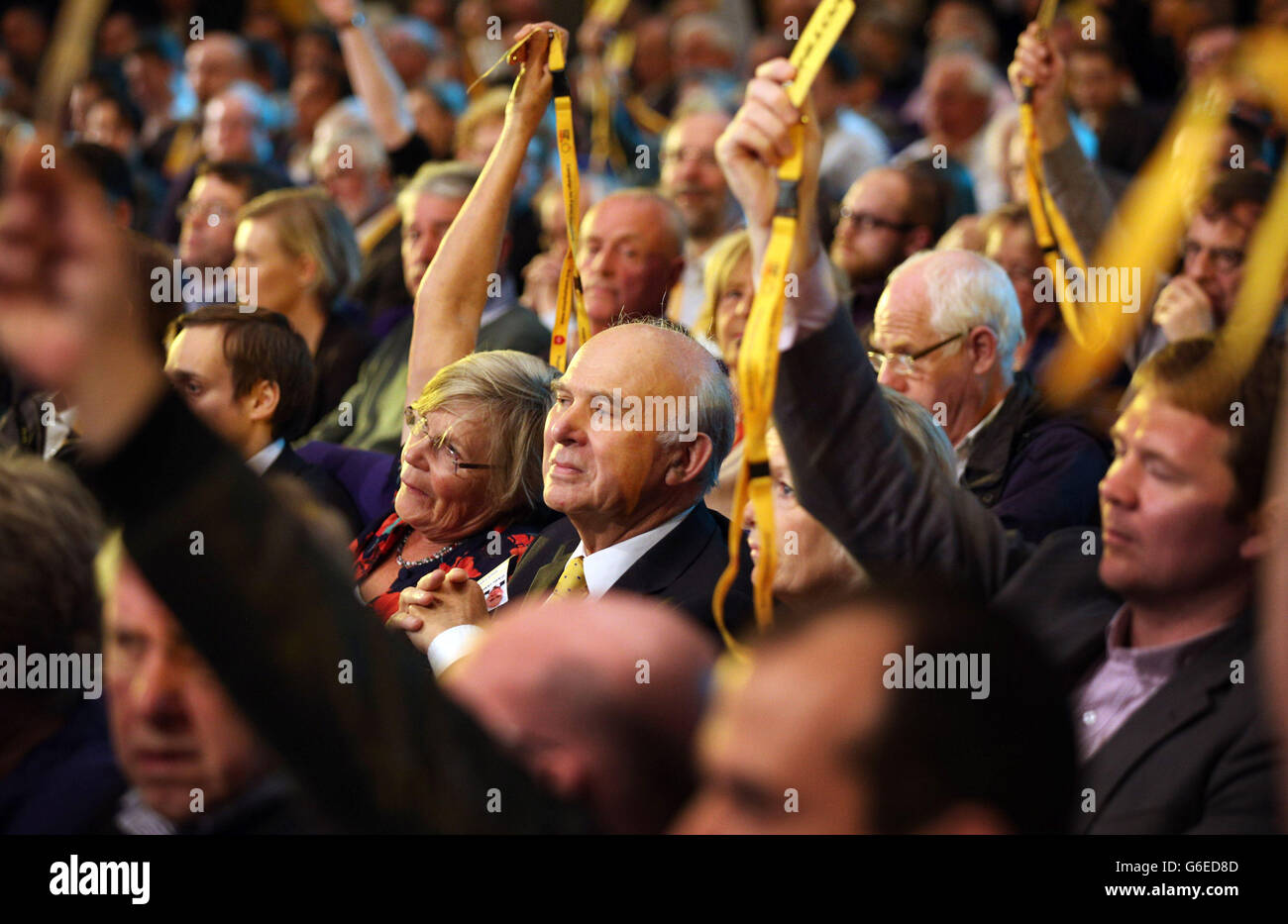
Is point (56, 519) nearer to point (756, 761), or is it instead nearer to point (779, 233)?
point (779, 233)

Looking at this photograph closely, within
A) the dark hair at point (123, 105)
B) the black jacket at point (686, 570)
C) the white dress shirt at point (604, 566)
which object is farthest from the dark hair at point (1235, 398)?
the dark hair at point (123, 105)

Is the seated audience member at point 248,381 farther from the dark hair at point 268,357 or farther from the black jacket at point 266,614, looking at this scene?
the black jacket at point 266,614

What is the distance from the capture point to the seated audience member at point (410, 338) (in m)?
4.18

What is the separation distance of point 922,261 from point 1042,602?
1.32m

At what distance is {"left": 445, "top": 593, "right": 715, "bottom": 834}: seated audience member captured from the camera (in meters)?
1.26

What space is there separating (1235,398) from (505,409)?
1474 mm

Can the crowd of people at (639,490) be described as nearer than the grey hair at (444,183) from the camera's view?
Yes

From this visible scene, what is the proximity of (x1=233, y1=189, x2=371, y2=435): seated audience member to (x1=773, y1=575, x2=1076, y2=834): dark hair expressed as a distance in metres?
3.53

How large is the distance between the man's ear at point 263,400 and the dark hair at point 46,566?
1.68m

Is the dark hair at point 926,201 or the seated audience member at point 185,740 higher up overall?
the dark hair at point 926,201

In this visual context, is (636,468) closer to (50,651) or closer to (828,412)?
(828,412)
